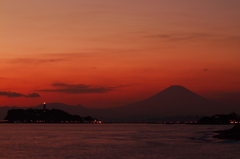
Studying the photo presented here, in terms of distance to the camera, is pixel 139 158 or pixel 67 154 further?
pixel 67 154

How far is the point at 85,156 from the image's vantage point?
2035 inches

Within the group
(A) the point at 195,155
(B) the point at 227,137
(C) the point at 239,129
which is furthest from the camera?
(C) the point at 239,129

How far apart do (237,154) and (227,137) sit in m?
35.8

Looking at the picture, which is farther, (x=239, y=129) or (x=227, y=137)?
(x=239, y=129)

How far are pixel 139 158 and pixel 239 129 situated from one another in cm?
5594

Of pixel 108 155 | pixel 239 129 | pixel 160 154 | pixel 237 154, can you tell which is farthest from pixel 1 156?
pixel 239 129

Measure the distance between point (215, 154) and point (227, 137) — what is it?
35.4m

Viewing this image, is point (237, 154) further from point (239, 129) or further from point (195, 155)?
point (239, 129)

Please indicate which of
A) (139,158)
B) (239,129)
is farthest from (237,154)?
(239,129)

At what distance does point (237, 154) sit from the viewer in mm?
51688

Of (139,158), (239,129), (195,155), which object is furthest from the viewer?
(239,129)

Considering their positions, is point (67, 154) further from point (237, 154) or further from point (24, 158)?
point (237, 154)

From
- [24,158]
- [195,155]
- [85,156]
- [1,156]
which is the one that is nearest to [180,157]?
[195,155]

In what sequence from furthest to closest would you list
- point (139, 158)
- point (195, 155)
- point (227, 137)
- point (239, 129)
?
point (239, 129) → point (227, 137) → point (195, 155) → point (139, 158)
